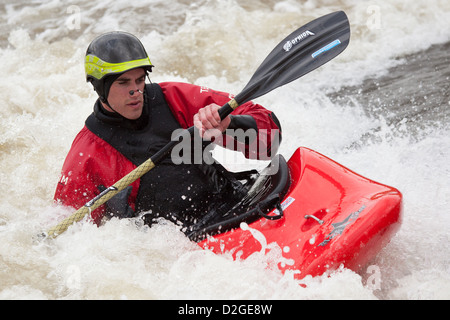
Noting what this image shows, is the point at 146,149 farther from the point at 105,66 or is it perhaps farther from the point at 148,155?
the point at 105,66

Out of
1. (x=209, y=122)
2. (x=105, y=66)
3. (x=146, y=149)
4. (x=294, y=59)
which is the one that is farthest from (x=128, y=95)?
(x=294, y=59)

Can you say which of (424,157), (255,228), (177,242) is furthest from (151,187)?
(424,157)

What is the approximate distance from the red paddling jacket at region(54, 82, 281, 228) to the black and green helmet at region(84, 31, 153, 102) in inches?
7.0

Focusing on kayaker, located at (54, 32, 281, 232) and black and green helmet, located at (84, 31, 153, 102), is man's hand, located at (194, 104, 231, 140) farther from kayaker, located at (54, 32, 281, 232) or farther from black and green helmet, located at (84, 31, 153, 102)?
black and green helmet, located at (84, 31, 153, 102)

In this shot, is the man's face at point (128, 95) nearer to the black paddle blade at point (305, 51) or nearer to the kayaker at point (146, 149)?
the kayaker at point (146, 149)

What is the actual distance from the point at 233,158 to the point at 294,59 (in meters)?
1.69

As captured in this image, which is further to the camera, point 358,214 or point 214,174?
point 214,174

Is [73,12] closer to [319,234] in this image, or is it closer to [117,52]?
[117,52]

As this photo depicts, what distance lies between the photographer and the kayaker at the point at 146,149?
2.84 m

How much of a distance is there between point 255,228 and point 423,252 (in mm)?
923

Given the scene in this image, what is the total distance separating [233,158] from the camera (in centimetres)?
461

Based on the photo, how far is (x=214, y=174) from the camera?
2932mm
